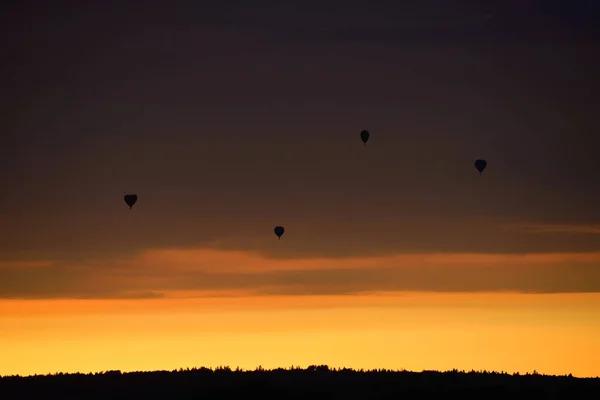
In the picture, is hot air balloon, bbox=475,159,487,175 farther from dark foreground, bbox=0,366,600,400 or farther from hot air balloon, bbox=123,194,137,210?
dark foreground, bbox=0,366,600,400

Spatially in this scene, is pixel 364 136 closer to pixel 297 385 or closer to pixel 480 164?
pixel 480 164

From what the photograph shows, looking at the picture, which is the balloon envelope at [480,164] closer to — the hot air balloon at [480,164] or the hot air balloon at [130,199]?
the hot air balloon at [480,164]

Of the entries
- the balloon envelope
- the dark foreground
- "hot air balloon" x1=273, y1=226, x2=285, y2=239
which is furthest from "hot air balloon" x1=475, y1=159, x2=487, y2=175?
the dark foreground

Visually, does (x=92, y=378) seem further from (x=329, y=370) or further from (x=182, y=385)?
(x=329, y=370)

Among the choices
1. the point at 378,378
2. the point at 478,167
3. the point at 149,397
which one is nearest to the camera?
the point at 149,397

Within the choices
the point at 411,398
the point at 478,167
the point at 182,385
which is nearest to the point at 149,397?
the point at 182,385

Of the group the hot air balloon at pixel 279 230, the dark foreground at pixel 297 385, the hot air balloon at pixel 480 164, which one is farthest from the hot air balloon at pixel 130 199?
the dark foreground at pixel 297 385

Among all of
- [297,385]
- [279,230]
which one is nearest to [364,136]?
Result: [279,230]

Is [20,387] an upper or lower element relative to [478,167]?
lower

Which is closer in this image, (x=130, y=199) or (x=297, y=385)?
(x=297, y=385)
